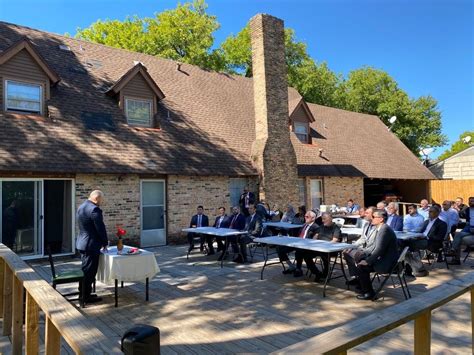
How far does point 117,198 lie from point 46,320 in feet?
29.8

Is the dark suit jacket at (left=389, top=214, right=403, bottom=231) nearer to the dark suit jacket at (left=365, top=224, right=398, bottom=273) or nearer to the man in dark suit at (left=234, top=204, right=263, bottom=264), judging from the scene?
the dark suit jacket at (left=365, top=224, right=398, bottom=273)

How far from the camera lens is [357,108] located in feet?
121

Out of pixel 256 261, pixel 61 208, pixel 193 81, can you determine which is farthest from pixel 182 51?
pixel 256 261

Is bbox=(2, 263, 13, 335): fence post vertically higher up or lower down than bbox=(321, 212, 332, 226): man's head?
lower down

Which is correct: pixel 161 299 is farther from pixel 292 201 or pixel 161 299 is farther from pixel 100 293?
pixel 292 201

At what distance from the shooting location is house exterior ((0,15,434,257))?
34.8 feet

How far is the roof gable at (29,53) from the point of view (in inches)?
428

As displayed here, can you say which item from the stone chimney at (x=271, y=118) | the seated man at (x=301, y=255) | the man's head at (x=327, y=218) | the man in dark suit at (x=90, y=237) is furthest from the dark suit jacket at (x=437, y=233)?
the man in dark suit at (x=90, y=237)

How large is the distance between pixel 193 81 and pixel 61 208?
902 cm

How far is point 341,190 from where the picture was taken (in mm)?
18906

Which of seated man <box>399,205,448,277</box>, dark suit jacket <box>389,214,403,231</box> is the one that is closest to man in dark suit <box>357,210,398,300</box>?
seated man <box>399,205,448,277</box>

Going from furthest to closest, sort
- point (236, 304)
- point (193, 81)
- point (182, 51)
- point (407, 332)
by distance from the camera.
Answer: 1. point (182, 51)
2. point (193, 81)
3. point (236, 304)
4. point (407, 332)

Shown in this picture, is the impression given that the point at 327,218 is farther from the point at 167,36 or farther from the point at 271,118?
the point at 167,36

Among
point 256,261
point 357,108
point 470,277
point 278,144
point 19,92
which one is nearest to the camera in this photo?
point 470,277
